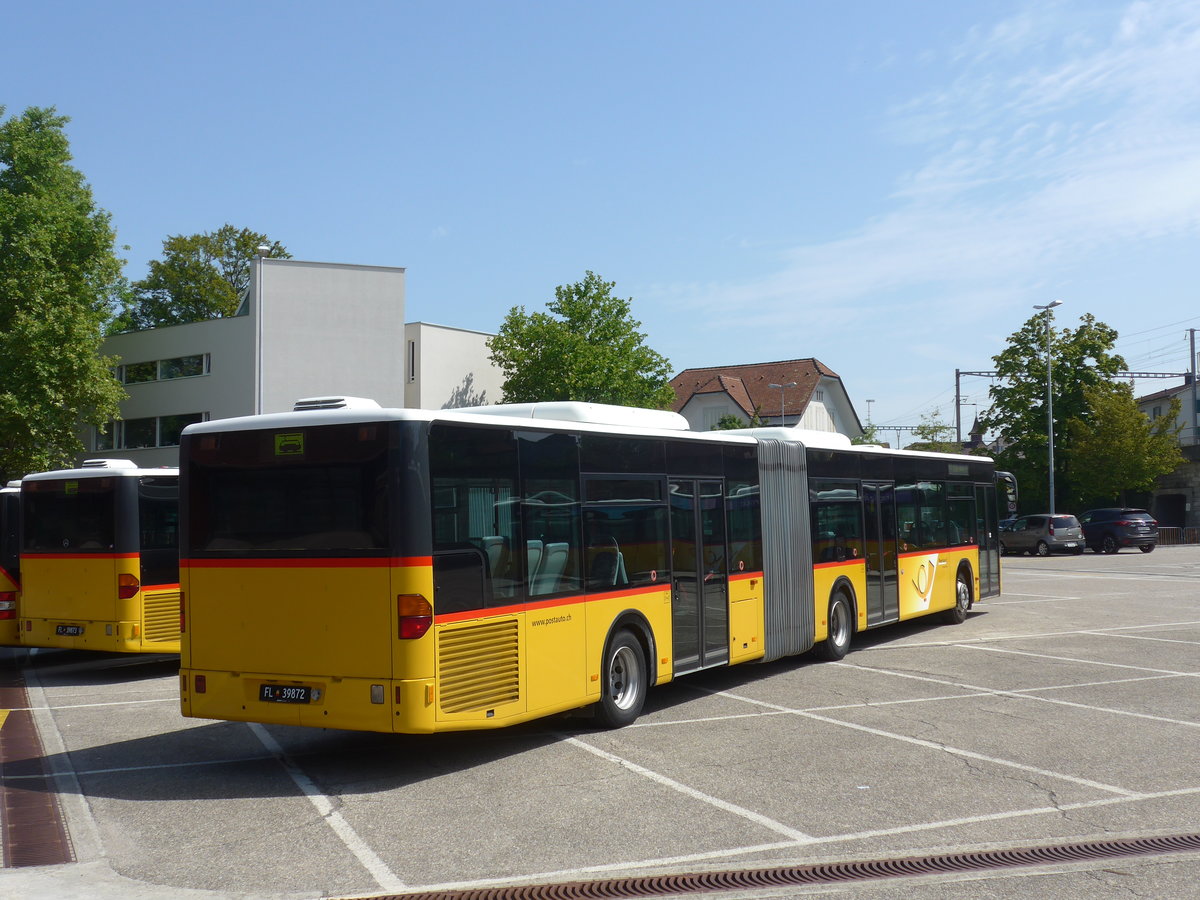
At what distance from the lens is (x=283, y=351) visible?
1630 inches

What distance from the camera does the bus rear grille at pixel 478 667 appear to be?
8.26 meters

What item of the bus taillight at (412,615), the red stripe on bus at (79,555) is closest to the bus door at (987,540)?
the red stripe on bus at (79,555)

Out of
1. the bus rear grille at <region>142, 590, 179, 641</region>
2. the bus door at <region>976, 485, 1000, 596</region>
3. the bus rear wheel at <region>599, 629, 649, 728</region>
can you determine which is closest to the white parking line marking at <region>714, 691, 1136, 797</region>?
the bus rear wheel at <region>599, 629, 649, 728</region>

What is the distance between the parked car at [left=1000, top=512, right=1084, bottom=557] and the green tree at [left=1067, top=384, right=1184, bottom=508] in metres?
9.90

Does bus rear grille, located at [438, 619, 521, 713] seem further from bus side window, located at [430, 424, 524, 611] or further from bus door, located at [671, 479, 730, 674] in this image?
bus door, located at [671, 479, 730, 674]

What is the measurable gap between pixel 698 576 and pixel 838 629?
4.17 meters

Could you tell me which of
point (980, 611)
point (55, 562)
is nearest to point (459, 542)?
Answer: point (55, 562)

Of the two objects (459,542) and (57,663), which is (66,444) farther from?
(459,542)

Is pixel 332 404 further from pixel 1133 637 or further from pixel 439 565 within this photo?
pixel 1133 637

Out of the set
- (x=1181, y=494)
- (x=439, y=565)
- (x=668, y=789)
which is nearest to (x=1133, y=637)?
(x=668, y=789)

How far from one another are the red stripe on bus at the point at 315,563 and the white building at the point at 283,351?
105 ft

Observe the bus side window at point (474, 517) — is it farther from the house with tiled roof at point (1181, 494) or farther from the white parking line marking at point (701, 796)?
the house with tiled roof at point (1181, 494)

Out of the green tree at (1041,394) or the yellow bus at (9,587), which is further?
the green tree at (1041,394)

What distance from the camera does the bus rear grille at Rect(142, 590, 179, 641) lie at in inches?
561
